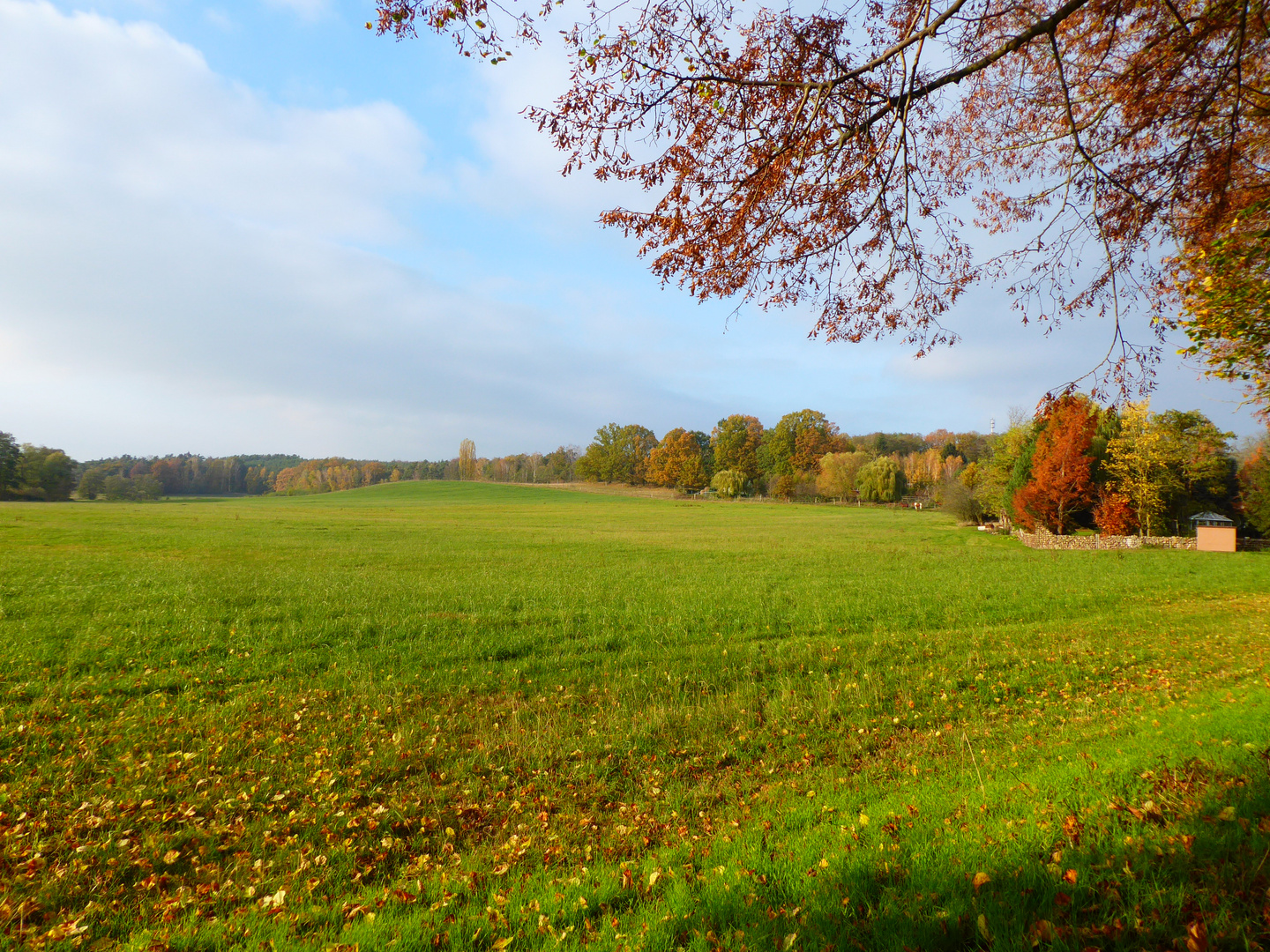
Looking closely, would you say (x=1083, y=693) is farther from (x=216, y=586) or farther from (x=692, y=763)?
(x=216, y=586)

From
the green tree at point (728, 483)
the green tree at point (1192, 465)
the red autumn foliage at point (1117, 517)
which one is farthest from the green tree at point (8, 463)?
the green tree at point (1192, 465)

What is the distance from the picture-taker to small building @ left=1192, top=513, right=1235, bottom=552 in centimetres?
2714

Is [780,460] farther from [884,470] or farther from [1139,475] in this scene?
[1139,475]

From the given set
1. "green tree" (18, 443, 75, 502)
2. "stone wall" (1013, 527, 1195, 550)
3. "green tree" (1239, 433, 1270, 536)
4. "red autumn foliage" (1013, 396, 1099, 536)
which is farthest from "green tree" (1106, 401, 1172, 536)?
"green tree" (18, 443, 75, 502)

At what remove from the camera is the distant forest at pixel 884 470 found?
30750 millimetres

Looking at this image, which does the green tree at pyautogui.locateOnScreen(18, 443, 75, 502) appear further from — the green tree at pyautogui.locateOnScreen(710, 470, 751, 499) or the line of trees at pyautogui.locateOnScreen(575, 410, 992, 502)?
the green tree at pyautogui.locateOnScreen(710, 470, 751, 499)

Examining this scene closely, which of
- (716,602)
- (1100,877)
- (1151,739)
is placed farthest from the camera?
(716,602)

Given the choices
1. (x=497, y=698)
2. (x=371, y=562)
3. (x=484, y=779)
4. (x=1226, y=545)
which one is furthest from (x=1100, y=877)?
(x=1226, y=545)

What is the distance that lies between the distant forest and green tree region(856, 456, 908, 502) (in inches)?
8.1

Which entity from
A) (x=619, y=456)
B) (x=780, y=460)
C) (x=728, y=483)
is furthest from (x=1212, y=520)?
(x=619, y=456)

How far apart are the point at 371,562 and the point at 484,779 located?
18.0m

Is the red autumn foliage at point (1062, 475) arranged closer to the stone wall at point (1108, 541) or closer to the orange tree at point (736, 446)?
the stone wall at point (1108, 541)

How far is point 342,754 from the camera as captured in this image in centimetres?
614

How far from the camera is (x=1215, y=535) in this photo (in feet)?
90.1
